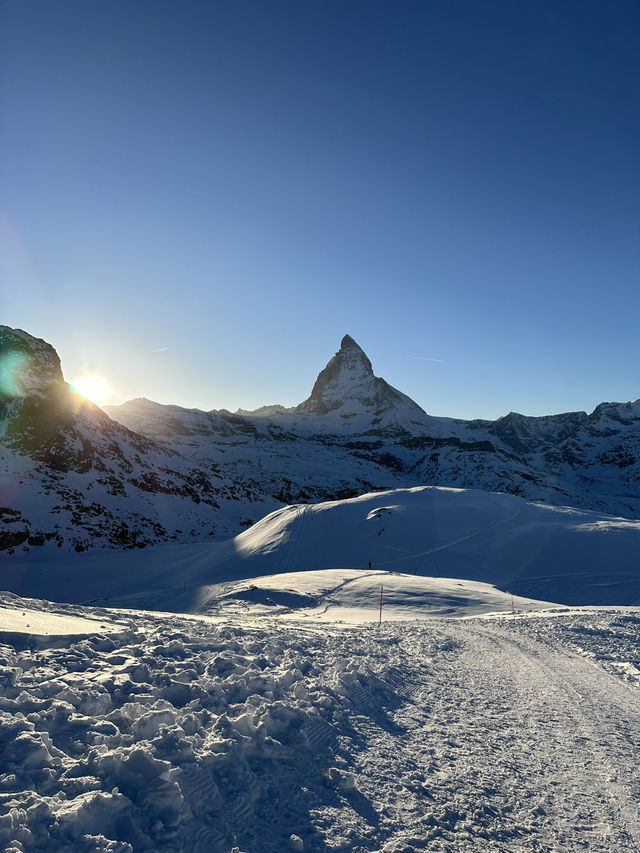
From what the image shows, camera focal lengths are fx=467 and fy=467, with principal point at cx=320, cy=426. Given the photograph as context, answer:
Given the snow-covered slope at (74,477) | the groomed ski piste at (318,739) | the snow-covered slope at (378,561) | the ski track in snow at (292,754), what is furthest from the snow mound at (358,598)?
the snow-covered slope at (74,477)

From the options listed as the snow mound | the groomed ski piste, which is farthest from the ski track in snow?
the snow mound

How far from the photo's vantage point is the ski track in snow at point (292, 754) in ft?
13.0

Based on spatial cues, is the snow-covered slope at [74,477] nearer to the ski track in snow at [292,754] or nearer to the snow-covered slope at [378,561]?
the snow-covered slope at [378,561]

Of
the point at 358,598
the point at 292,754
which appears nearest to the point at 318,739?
the point at 292,754

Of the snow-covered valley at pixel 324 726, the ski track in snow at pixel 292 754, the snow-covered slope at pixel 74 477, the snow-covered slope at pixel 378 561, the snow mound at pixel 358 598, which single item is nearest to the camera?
the ski track in snow at pixel 292 754

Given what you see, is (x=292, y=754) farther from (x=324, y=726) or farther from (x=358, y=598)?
(x=358, y=598)

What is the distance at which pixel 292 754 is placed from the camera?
5.37 meters

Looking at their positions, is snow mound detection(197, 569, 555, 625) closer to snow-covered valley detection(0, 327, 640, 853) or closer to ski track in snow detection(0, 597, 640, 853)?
snow-covered valley detection(0, 327, 640, 853)

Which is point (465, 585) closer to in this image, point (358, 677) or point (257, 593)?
point (257, 593)

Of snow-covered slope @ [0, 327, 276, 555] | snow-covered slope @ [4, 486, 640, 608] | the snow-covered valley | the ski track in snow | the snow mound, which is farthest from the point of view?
snow-covered slope @ [0, 327, 276, 555]

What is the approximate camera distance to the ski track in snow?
13.0ft

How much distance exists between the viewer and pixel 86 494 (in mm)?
48750

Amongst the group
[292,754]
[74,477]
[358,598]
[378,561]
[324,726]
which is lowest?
[358,598]

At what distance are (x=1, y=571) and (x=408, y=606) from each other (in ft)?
97.8
